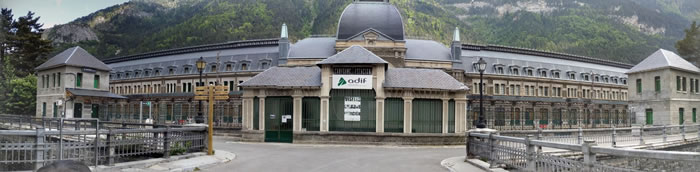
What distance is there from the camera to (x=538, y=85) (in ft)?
256

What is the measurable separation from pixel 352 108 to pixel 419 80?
4.55m

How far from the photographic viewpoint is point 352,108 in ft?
99.2

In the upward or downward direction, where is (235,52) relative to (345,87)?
upward

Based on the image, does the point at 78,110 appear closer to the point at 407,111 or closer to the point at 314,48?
the point at 314,48

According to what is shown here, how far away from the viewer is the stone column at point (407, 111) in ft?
98.6

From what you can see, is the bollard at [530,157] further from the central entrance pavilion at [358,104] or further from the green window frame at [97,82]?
the green window frame at [97,82]

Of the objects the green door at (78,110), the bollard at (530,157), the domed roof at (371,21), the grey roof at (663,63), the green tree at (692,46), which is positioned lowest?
the bollard at (530,157)

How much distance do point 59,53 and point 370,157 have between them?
36582 mm

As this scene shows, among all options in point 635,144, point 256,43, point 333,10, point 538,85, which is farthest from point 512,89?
point 333,10

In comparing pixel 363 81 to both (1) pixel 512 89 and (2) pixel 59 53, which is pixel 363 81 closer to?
(2) pixel 59 53

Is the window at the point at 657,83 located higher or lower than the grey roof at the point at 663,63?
lower

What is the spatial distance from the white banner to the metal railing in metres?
11.0

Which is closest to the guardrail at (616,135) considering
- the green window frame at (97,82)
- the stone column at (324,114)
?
the stone column at (324,114)

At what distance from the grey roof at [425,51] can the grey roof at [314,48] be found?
10108mm
